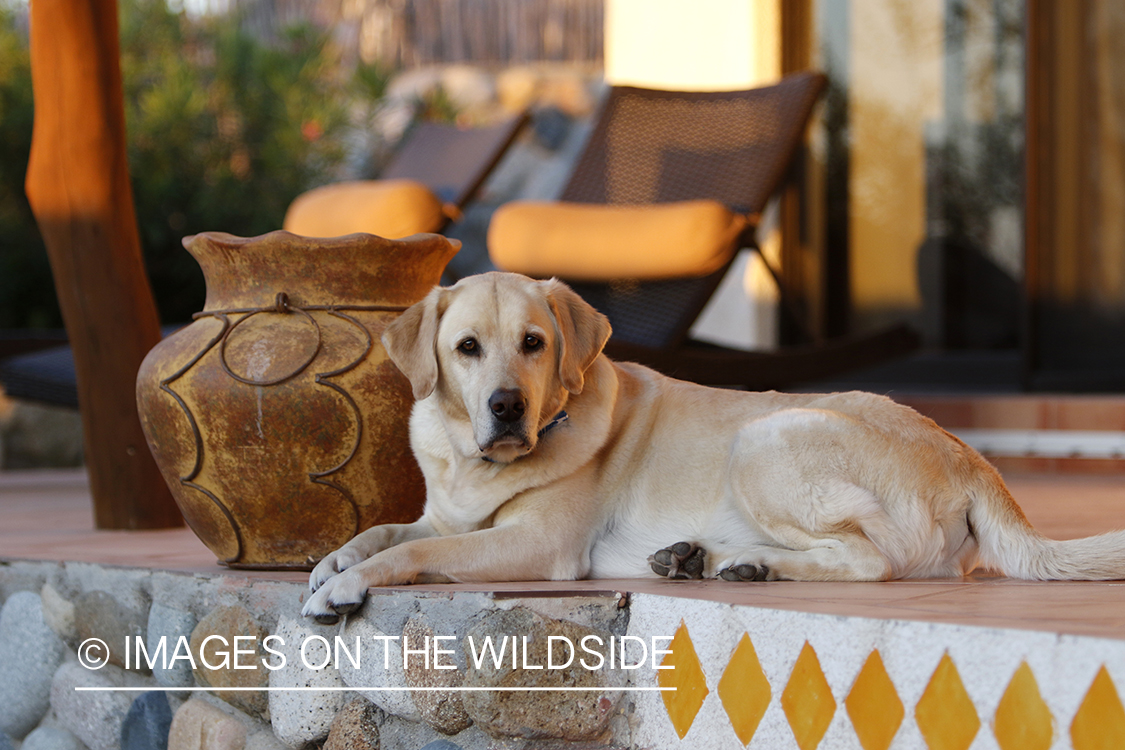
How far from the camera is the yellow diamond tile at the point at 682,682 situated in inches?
82.7

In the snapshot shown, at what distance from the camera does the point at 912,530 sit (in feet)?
7.95

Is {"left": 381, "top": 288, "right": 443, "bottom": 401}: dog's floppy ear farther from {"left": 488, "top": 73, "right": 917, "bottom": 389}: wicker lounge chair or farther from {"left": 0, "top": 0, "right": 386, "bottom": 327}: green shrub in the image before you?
{"left": 0, "top": 0, "right": 386, "bottom": 327}: green shrub

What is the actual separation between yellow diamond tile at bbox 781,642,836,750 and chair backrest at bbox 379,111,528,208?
459 centimetres

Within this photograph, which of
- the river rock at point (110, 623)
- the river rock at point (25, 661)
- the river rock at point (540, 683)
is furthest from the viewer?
the river rock at point (25, 661)

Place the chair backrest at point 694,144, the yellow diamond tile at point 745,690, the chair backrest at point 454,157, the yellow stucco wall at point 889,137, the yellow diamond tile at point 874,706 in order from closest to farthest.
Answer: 1. the yellow diamond tile at point 874,706
2. the yellow diamond tile at point 745,690
3. the chair backrest at point 694,144
4. the yellow stucco wall at point 889,137
5. the chair backrest at point 454,157

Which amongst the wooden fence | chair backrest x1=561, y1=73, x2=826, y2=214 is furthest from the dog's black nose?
the wooden fence

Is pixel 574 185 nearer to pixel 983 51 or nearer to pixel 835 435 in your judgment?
pixel 983 51

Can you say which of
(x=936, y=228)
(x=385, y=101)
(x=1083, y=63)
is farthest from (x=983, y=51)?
(x=385, y=101)

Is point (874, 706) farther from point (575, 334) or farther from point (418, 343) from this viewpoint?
point (418, 343)

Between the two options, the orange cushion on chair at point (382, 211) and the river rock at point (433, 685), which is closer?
the river rock at point (433, 685)

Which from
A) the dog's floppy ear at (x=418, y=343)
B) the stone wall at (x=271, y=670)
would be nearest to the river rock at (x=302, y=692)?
the stone wall at (x=271, y=670)

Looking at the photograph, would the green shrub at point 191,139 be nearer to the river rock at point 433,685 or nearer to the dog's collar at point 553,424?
the dog's collar at point 553,424

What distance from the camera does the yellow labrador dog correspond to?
2408 millimetres

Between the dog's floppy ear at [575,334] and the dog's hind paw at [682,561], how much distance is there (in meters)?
0.42
